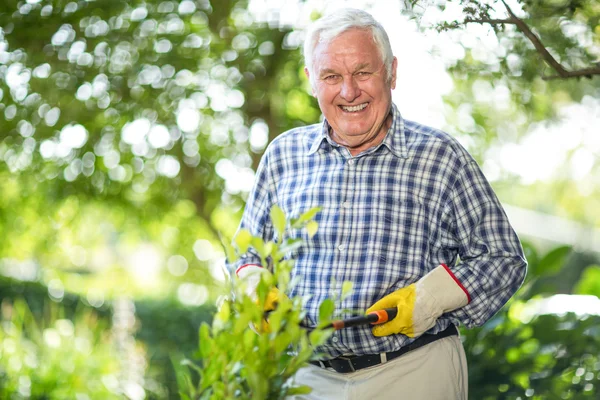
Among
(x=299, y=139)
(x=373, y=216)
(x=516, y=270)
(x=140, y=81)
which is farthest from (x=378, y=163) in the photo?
(x=140, y=81)

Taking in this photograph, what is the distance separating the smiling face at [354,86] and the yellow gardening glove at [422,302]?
0.42 meters

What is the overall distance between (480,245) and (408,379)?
0.39 meters

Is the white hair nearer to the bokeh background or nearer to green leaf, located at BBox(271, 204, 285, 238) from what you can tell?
the bokeh background

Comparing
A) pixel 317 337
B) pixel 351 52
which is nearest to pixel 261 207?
pixel 351 52

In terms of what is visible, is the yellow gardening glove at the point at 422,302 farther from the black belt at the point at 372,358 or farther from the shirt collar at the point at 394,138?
the shirt collar at the point at 394,138

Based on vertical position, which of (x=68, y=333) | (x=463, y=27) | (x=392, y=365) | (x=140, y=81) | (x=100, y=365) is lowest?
(x=68, y=333)

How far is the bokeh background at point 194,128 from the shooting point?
2.95m

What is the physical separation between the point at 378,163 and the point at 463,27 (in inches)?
16.3

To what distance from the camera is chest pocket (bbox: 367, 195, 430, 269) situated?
1873mm

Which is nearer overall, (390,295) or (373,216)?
(390,295)

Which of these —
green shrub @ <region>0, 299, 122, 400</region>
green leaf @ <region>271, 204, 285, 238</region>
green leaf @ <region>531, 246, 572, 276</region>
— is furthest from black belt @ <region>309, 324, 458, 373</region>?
green shrub @ <region>0, 299, 122, 400</region>

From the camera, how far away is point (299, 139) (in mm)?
2160

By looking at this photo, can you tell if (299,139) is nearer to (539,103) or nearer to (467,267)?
(467,267)

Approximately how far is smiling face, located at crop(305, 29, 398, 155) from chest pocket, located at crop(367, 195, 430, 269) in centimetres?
20
